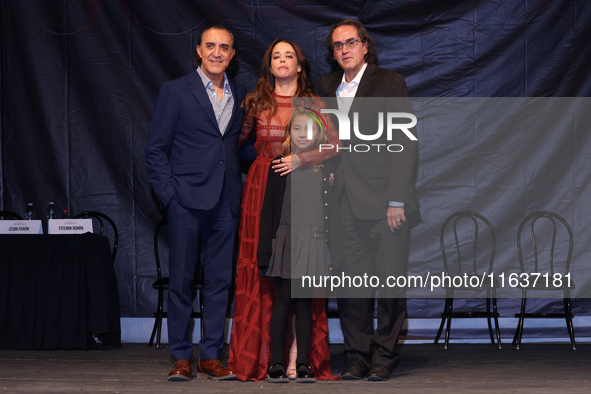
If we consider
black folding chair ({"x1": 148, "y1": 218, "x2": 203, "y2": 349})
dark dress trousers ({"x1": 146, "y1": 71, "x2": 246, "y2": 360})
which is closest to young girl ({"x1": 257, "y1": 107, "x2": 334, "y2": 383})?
dark dress trousers ({"x1": 146, "y1": 71, "x2": 246, "y2": 360})

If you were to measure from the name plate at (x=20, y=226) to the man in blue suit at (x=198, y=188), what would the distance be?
52.5 inches

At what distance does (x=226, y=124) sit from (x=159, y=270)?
4.71 feet

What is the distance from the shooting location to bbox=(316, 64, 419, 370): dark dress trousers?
9.83 ft

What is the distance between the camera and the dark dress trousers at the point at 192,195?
9.97ft

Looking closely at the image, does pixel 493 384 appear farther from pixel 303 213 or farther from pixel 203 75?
pixel 203 75

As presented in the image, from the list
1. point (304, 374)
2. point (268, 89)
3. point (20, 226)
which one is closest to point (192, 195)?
point (268, 89)

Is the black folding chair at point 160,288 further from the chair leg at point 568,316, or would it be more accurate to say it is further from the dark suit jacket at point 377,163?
the chair leg at point 568,316

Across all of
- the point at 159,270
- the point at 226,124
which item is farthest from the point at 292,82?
the point at 159,270

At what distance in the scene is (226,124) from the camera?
10.4ft

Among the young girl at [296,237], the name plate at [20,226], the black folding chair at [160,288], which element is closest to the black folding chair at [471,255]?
the young girl at [296,237]

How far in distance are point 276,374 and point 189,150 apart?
3.99 feet

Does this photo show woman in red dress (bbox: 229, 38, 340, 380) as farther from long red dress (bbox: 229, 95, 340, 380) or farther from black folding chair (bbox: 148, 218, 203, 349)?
black folding chair (bbox: 148, 218, 203, 349)

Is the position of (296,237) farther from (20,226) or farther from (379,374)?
(20,226)

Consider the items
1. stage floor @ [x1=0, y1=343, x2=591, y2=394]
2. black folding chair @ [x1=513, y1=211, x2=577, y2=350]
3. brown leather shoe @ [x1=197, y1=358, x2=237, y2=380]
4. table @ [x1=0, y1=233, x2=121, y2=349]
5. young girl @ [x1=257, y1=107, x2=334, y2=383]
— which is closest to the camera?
stage floor @ [x1=0, y1=343, x2=591, y2=394]
